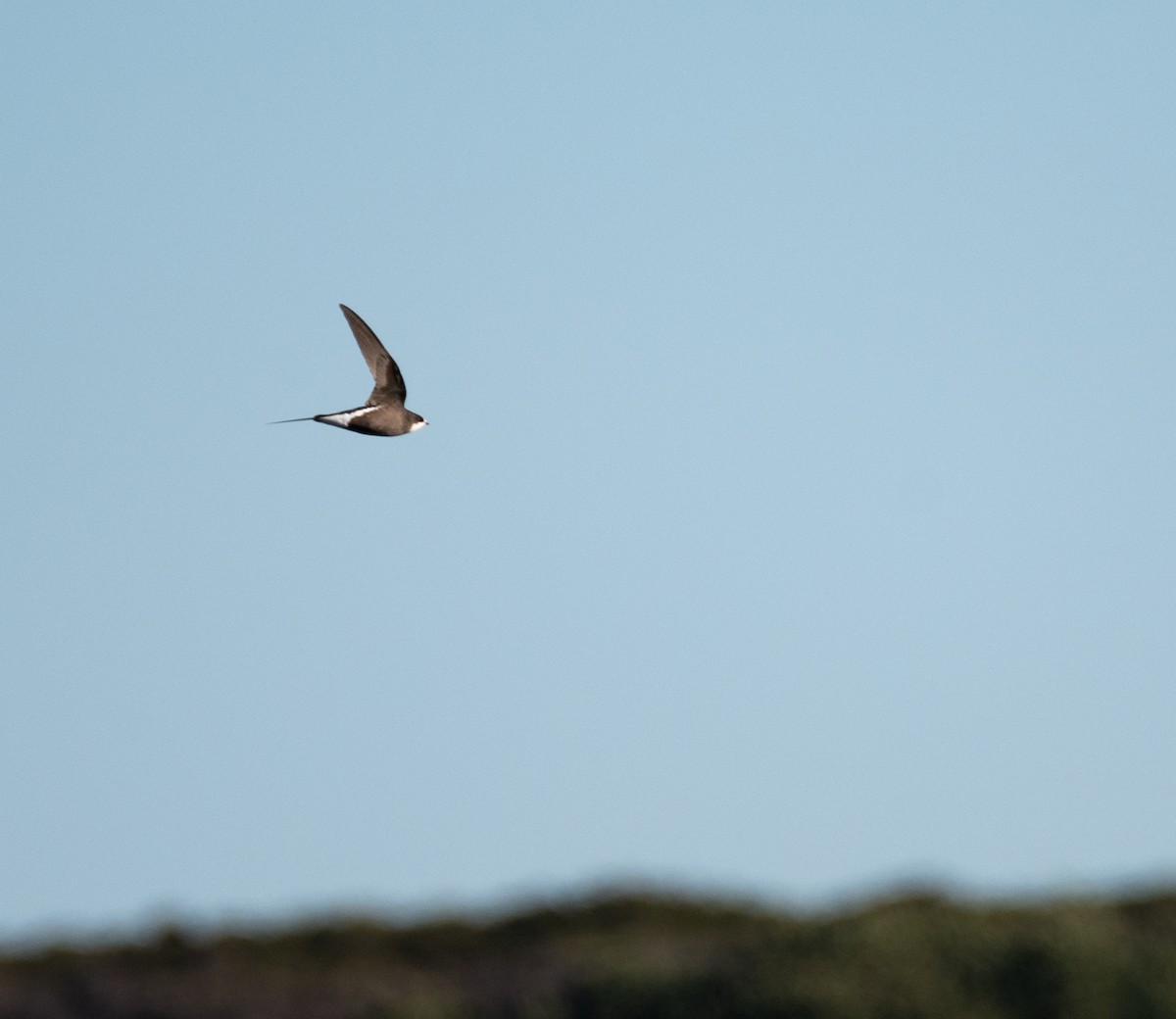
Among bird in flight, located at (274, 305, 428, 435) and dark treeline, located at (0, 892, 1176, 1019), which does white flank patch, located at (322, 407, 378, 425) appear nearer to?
bird in flight, located at (274, 305, 428, 435)

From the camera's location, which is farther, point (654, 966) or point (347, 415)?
point (347, 415)

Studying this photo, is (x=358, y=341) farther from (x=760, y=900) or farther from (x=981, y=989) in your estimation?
(x=981, y=989)

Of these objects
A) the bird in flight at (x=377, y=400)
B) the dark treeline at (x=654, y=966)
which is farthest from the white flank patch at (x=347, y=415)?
the dark treeline at (x=654, y=966)

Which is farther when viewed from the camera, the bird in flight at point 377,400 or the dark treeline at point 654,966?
the bird in flight at point 377,400

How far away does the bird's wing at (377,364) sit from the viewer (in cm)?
3556

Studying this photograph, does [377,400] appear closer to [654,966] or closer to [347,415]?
[347,415]

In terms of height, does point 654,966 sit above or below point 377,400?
below

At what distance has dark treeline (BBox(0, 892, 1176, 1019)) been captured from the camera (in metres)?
21.5

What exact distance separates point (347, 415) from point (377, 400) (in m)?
0.88

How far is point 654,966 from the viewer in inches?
903

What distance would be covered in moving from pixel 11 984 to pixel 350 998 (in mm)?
4536

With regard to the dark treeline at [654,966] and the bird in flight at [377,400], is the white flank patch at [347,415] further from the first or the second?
the dark treeline at [654,966]

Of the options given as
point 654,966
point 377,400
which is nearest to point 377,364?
point 377,400

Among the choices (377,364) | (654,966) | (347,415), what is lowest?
(654,966)
